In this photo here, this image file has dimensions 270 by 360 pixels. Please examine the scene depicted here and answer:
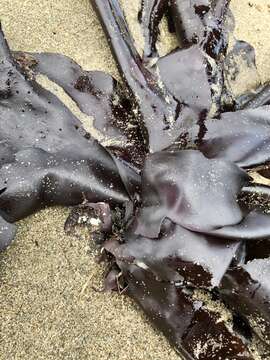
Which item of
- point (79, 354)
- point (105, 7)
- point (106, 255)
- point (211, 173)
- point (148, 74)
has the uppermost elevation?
point (105, 7)

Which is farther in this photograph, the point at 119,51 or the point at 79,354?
the point at 119,51

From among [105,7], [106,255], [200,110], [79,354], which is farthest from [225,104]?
[79,354]

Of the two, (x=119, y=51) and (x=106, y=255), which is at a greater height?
(x=119, y=51)

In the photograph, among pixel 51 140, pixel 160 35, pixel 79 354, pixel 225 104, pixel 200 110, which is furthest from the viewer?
pixel 160 35

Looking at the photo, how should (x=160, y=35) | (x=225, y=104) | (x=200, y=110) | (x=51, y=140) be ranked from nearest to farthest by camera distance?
(x=51, y=140)
(x=200, y=110)
(x=225, y=104)
(x=160, y=35)

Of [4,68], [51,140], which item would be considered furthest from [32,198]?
[4,68]

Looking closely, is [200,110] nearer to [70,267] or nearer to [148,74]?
[148,74]
